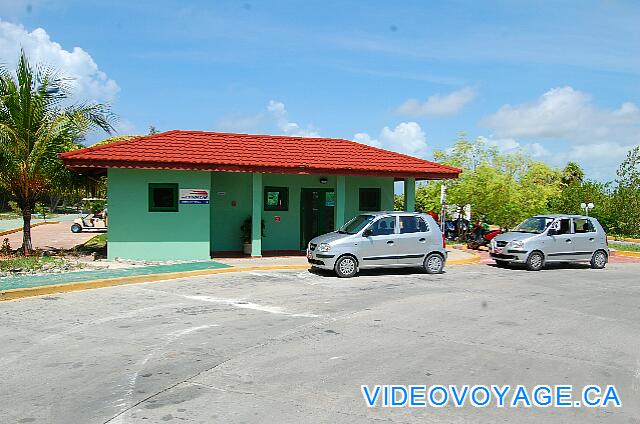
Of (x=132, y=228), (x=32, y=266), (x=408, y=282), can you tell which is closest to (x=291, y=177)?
(x=132, y=228)

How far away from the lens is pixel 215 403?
5.39 m

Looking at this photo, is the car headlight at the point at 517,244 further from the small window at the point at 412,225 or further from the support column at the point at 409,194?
the support column at the point at 409,194

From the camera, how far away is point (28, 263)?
14.9 m

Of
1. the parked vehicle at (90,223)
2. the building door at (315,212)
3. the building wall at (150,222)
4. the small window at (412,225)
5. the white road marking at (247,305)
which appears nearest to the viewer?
the white road marking at (247,305)

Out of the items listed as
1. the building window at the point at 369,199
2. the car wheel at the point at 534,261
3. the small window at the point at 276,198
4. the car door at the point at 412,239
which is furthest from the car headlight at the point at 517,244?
the small window at the point at 276,198

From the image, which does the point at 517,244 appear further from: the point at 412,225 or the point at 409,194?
the point at 409,194

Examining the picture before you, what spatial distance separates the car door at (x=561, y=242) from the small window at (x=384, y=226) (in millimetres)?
5375

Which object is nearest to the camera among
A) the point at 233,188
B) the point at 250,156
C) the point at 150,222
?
the point at 150,222

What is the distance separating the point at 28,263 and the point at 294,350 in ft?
34.9

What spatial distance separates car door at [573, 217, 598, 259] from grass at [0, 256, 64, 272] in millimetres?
15316

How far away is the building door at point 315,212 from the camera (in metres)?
20.4

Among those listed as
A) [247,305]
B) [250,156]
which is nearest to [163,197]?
[250,156]

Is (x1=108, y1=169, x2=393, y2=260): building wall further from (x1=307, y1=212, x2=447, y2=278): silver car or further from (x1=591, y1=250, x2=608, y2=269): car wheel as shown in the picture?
(x1=591, y1=250, x2=608, y2=269): car wheel

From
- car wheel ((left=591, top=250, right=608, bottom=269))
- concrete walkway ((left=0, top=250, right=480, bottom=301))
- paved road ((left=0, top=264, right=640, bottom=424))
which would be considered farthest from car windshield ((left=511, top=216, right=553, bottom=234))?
paved road ((left=0, top=264, right=640, bottom=424))
